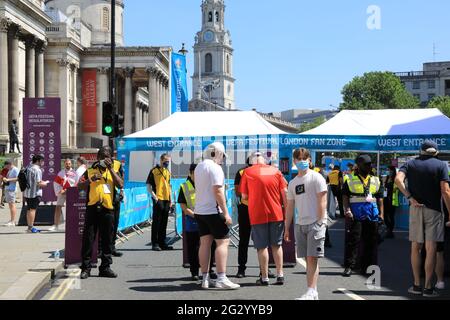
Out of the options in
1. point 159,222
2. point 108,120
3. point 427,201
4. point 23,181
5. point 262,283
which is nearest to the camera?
point 427,201

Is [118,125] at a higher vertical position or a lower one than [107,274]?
higher

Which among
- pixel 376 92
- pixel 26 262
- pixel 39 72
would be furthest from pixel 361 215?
→ pixel 376 92

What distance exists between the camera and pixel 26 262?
41.1ft

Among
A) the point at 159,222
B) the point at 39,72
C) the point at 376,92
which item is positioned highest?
the point at 376,92

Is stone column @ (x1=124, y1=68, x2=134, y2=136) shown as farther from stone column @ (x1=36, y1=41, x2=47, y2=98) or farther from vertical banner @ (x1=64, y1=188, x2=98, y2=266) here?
vertical banner @ (x1=64, y1=188, x2=98, y2=266)

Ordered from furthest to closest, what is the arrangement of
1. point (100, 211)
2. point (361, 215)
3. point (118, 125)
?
point (118, 125) < point (361, 215) < point (100, 211)

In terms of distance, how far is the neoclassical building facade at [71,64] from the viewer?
51.6 m

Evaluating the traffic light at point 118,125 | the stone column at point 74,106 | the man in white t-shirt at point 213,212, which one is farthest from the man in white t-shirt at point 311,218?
the stone column at point 74,106

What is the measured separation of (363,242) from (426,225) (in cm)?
207

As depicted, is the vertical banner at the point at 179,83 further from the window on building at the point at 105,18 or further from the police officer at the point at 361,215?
the window on building at the point at 105,18

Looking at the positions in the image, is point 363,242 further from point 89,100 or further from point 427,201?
point 89,100

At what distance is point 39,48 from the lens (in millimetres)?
59312
